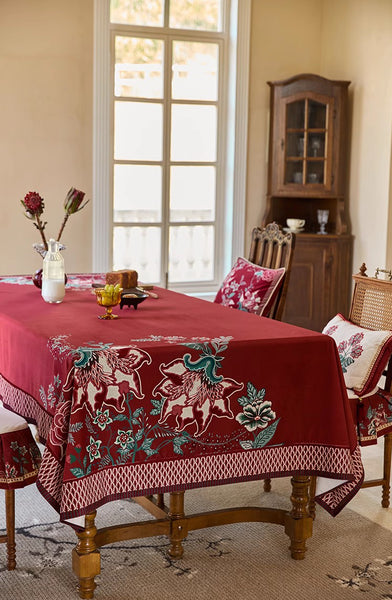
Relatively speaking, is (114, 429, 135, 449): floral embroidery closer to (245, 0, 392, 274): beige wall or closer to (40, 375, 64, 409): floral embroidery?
(40, 375, 64, 409): floral embroidery

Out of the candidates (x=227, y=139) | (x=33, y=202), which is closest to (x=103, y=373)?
(x=33, y=202)

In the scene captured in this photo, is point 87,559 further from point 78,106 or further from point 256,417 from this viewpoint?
point 78,106

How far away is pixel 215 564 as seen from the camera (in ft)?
10.0

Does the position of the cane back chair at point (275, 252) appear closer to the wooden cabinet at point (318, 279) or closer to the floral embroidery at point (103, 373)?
the floral embroidery at point (103, 373)

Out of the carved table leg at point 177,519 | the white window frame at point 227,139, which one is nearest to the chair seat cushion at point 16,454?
the carved table leg at point 177,519

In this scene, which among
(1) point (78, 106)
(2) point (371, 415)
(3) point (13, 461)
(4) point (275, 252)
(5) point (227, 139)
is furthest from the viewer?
(5) point (227, 139)

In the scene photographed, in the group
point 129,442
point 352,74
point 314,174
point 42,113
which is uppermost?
point 352,74

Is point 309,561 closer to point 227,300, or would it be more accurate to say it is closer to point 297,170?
point 227,300

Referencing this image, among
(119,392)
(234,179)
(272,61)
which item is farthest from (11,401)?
(272,61)

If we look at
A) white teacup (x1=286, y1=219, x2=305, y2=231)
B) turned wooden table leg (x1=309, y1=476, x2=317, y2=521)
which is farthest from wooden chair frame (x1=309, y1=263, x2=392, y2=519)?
white teacup (x1=286, y1=219, x2=305, y2=231)

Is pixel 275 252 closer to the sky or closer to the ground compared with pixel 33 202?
closer to the ground

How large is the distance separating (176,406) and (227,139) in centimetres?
472

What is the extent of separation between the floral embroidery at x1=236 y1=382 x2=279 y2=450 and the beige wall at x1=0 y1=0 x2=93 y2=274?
398 cm

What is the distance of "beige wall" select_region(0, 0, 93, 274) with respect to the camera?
6.27 metres
